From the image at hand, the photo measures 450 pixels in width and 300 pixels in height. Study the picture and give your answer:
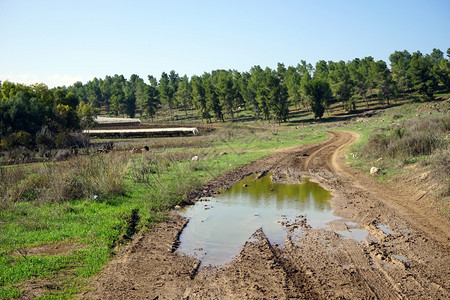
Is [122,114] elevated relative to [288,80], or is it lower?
lower

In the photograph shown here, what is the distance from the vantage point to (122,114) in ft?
390

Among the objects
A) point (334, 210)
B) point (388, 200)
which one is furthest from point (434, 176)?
point (334, 210)

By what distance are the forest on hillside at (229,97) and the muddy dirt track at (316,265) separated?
26593mm

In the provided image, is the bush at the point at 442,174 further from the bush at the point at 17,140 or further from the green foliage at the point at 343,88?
the green foliage at the point at 343,88

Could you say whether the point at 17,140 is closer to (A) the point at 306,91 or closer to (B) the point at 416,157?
A: (B) the point at 416,157

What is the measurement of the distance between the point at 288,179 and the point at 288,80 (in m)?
84.7

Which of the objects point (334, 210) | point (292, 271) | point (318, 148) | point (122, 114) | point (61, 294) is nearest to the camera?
point (61, 294)

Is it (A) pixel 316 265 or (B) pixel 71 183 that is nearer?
(A) pixel 316 265

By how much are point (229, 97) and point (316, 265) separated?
7635 cm

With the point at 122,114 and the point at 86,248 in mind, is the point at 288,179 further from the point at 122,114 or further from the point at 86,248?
the point at 122,114

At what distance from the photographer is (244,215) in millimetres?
13234

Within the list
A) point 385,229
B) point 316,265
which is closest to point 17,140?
point 316,265

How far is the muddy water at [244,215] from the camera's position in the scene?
33.2 feet

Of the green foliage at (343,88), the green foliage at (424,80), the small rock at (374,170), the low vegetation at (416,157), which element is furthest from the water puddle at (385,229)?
the green foliage at (424,80)
